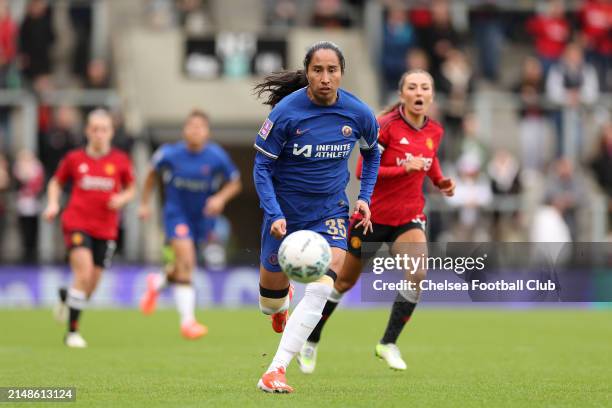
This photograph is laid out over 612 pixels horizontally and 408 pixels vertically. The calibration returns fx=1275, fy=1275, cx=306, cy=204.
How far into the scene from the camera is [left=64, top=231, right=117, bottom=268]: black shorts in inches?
530

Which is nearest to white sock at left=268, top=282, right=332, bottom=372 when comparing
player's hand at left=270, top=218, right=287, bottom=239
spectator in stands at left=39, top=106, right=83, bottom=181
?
player's hand at left=270, top=218, right=287, bottom=239

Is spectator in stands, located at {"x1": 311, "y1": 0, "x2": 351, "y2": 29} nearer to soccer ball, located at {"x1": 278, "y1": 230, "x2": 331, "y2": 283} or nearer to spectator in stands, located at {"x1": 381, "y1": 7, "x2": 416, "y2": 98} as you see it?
spectator in stands, located at {"x1": 381, "y1": 7, "x2": 416, "y2": 98}

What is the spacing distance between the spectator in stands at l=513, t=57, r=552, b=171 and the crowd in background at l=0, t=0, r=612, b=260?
0.02 meters

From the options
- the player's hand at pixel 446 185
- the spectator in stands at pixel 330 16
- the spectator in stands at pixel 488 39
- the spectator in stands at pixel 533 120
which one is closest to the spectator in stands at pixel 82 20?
the spectator in stands at pixel 330 16

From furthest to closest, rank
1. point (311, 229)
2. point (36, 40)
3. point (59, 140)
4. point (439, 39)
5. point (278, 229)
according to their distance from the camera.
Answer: point (439, 39), point (36, 40), point (59, 140), point (311, 229), point (278, 229)

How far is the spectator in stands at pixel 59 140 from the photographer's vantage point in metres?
21.4

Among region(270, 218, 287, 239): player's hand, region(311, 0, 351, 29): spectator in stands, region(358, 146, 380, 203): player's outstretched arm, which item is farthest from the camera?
region(311, 0, 351, 29): spectator in stands

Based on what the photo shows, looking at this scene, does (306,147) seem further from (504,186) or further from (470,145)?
(504,186)

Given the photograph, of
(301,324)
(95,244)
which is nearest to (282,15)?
(95,244)

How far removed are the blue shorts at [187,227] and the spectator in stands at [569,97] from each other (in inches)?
395

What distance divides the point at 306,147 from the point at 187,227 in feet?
20.5

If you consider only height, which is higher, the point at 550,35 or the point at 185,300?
the point at 550,35

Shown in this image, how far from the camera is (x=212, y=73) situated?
23.9m

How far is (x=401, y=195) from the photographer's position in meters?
10.8
